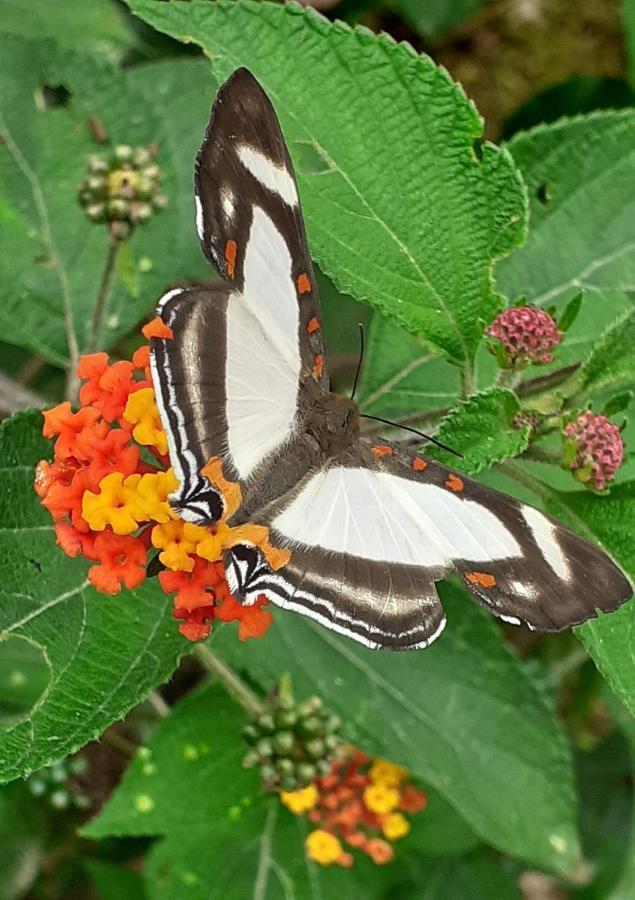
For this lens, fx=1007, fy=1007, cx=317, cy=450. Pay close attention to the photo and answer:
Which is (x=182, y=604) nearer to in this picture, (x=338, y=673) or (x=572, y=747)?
(x=338, y=673)

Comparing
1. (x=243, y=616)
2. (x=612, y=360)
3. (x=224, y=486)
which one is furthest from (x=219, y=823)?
(x=612, y=360)

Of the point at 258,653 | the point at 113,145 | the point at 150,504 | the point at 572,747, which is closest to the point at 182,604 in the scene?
the point at 150,504

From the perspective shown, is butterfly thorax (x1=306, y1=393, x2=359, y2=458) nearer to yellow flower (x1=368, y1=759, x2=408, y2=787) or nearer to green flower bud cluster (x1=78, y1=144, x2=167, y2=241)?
green flower bud cluster (x1=78, y1=144, x2=167, y2=241)

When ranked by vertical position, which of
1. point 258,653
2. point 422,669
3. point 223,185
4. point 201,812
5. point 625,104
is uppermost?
point 625,104

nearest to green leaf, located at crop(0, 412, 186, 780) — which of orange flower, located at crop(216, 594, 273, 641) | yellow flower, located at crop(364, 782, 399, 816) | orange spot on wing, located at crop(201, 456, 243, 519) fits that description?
orange flower, located at crop(216, 594, 273, 641)

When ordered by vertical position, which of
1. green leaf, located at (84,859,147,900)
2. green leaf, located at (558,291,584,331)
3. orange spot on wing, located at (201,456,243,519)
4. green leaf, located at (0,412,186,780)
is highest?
green leaf, located at (558,291,584,331)

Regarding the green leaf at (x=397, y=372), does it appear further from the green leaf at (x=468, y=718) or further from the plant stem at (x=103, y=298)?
the plant stem at (x=103, y=298)

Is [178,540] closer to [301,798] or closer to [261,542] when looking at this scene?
[261,542]
